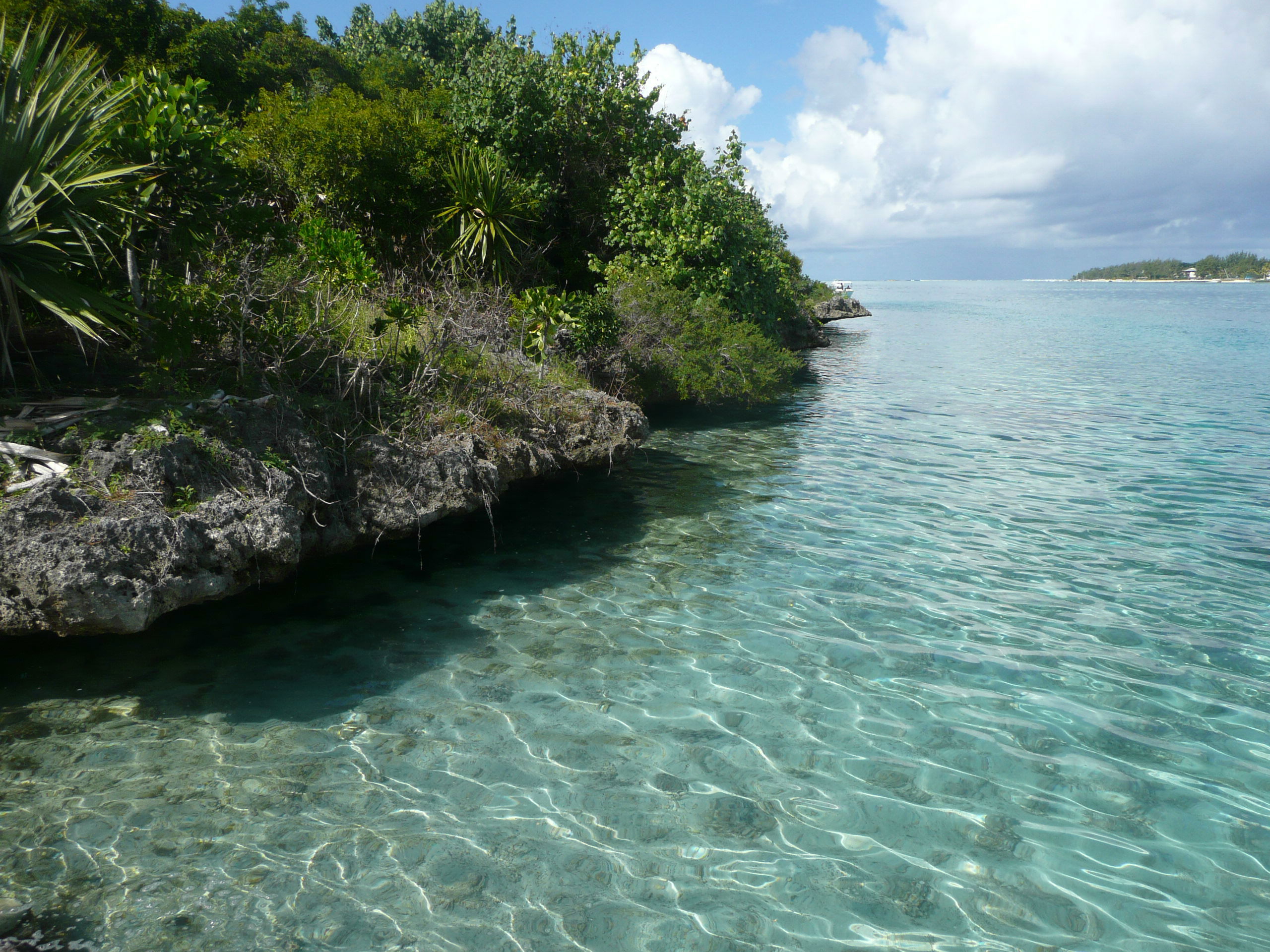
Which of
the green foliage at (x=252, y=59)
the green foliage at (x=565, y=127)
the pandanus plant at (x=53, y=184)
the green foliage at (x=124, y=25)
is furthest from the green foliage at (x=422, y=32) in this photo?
the pandanus plant at (x=53, y=184)

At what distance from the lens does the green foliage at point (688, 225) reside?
63.0ft

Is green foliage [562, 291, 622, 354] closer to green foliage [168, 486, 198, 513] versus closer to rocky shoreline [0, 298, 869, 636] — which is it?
rocky shoreline [0, 298, 869, 636]

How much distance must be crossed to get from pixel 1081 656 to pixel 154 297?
911 cm

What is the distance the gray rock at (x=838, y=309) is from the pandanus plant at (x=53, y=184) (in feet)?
172

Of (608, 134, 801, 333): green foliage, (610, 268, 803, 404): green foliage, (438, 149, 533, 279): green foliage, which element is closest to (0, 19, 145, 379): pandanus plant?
(438, 149, 533, 279): green foliage

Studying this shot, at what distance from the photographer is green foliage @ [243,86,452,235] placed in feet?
47.7

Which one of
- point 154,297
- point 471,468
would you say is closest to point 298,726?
point 471,468

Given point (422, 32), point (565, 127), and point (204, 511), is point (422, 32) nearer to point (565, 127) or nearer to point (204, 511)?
point (565, 127)

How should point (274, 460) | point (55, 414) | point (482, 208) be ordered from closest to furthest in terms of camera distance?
point (55, 414) < point (274, 460) < point (482, 208)

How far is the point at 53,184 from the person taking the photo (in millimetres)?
5637

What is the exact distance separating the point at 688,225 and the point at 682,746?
16.3 meters

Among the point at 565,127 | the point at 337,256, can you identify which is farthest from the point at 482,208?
the point at 565,127

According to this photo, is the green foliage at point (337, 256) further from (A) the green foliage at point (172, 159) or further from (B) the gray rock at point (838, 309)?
(B) the gray rock at point (838, 309)

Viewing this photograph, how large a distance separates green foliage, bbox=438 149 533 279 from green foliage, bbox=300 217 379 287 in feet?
12.5
